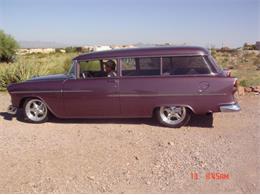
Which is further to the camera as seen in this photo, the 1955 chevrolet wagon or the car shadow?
the car shadow

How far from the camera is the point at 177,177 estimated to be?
496cm

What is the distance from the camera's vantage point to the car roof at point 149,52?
7180 mm

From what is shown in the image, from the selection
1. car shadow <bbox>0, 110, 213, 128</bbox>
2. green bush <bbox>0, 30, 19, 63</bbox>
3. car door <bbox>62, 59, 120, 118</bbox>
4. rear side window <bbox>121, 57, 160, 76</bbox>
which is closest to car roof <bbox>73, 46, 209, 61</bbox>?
rear side window <bbox>121, 57, 160, 76</bbox>

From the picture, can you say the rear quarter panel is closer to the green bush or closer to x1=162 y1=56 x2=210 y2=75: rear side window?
x1=162 y1=56 x2=210 y2=75: rear side window

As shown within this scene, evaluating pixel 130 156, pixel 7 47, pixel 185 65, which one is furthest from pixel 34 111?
pixel 7 47

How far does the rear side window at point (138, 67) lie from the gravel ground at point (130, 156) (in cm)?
102

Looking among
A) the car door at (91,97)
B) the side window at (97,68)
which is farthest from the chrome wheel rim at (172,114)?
the side window at (97,68)

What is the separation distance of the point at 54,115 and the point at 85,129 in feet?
3.06

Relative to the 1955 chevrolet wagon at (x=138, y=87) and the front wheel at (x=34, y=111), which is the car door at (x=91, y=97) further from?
the front wheel at (x=34, y=111)

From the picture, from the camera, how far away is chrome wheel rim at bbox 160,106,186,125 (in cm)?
737

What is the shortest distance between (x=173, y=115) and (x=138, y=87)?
0.86 m
